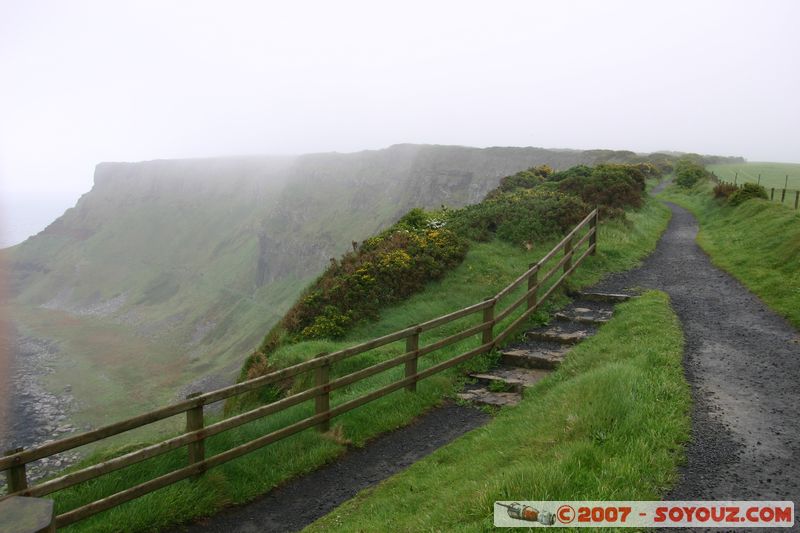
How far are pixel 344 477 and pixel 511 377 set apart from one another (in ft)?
13.9

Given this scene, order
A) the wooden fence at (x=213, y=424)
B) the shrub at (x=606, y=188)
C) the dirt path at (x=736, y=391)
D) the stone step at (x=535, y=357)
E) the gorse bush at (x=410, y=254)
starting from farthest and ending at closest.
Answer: the shrub at (x=606, y=188), the gorse bush at (x=410, y=254), the stone step at (x=535, y=357), the wooden fence at (x=213, y=424), the dirt path at (x=736, y=391)

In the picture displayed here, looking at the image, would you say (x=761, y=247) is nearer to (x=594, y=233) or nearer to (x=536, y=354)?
(x=594, y=233)

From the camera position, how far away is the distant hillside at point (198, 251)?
7200 cm

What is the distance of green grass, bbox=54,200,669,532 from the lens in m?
6.73

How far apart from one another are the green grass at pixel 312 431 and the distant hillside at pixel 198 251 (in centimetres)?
4754

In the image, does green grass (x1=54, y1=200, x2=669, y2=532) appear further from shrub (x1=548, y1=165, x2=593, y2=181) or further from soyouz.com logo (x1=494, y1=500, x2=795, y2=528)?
shrub (x1=548, y1=165, x2=593, y2=181)

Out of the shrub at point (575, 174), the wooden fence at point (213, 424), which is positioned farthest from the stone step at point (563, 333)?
the shrub at point (575, 174)

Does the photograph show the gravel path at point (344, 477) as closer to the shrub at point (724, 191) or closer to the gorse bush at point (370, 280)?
the gorse bush at point (370, 280)

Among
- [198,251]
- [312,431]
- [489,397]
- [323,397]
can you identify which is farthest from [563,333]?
[198,251]

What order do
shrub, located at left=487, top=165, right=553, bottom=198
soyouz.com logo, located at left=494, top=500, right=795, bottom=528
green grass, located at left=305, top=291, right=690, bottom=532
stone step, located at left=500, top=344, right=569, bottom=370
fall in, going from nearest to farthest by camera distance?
soyouz.com logo, located at left=494, top=500, right=795, bottom=528 < green grass, located at left=305, top=291, right=690, bottom=532 < stone step, located at left=500, top=344, right=569, bottom=370 < shrub, located at left=487, top=165, right=553, bottom=198

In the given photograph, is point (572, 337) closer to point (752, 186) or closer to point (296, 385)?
point (296, 385)

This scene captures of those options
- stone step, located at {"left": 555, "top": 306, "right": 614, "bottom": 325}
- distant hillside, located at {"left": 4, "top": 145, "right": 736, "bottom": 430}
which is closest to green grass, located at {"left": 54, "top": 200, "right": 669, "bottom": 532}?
stone step, located at {"left": 555, "top": 306, "right": 614, "bottom": 325}

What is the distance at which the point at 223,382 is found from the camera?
58594 millimetres

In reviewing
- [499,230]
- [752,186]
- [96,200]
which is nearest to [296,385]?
[499,230]
